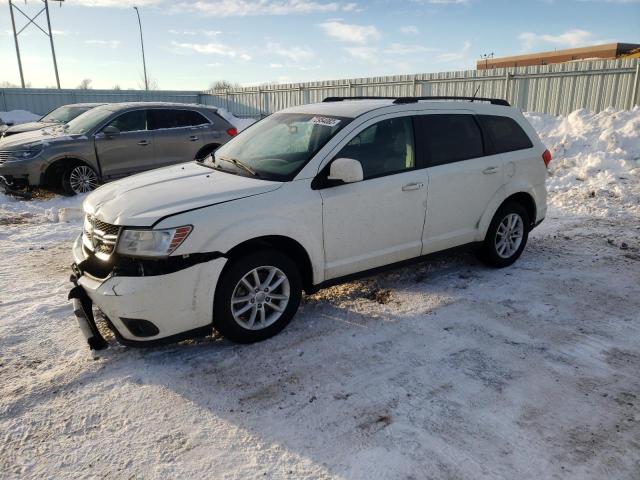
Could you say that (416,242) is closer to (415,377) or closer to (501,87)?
(415,377)

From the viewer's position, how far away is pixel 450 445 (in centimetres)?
274

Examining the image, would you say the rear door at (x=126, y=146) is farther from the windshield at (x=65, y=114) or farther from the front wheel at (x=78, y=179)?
the windshield at (x=65, y=114)

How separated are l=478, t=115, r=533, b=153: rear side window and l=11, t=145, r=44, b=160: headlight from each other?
770cm

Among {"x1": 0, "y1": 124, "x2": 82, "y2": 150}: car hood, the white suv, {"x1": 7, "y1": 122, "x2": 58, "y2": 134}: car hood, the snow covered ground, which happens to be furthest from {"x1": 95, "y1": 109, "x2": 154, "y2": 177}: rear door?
the white suv

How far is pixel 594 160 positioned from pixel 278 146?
27.5 feet

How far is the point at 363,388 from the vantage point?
10.8ft

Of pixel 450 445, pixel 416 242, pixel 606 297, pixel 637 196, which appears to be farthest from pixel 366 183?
pixel 637 196

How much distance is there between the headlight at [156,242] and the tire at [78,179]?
6726 mm

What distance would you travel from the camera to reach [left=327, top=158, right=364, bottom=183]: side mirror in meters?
3.86

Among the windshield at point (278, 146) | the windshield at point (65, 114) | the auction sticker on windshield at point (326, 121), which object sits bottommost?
the windshield at point (278, 146)

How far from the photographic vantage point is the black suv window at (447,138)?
15.4 feet

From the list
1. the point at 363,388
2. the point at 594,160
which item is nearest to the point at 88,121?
the point at 363,388

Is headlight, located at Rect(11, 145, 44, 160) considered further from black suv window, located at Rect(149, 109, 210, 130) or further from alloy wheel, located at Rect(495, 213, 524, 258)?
alloy wheel, located at Rect(495, 213, 524, 258)

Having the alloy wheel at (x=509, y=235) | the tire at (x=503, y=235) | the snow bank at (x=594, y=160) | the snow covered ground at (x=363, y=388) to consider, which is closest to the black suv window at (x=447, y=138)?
the tire at (x=503, y=235)
